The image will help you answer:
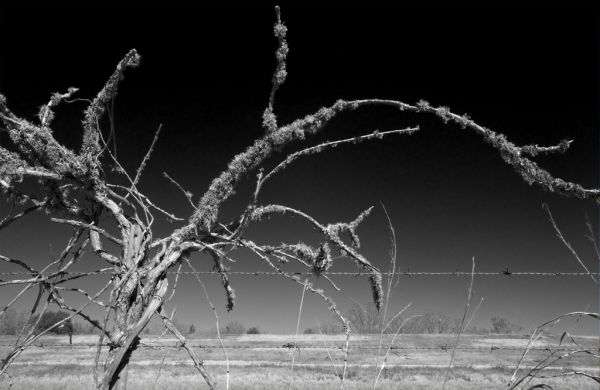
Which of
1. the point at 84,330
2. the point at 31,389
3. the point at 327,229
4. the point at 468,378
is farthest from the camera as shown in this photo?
the point at 84,330

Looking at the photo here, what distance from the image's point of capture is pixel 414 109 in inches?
126

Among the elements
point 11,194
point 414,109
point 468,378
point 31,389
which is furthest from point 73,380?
point 414,109

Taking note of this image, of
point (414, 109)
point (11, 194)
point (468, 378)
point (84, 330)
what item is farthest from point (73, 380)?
point (84, 330)

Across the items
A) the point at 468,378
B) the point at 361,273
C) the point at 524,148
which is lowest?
the point at 468,378

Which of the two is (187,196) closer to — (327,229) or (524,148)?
(327,229)

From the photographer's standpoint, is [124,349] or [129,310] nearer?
[124,349]

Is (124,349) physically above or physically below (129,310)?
below

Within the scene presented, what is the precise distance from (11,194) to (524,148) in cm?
385

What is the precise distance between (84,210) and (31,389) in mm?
16242

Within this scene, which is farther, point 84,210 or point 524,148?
point 84,210

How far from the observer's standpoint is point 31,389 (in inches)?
628

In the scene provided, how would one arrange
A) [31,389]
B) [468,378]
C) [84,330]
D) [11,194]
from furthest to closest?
[84,330]
[468,378]
[31,389]
[11,194]

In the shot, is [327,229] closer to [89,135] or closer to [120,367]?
[120,367]

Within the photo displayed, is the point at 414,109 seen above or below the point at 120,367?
above
